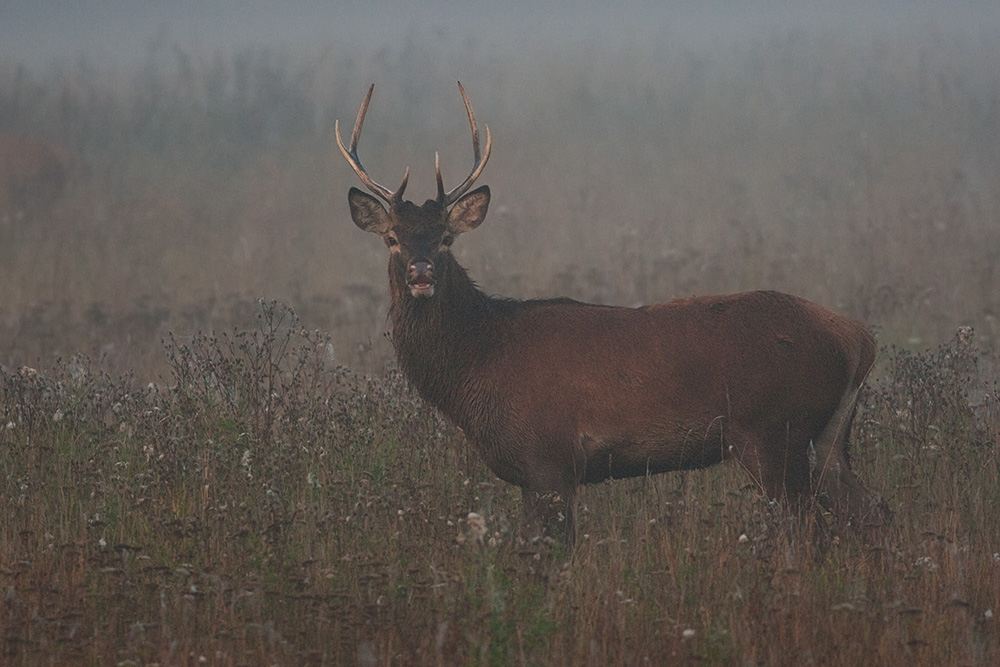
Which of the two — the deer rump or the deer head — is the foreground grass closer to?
the deer rump

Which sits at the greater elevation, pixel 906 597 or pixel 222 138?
pixel 222 138

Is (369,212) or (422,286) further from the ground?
(369,212)

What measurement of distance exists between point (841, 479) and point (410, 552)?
2256mm

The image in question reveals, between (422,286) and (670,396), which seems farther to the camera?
(422,286)

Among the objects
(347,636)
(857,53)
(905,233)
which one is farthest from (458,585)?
(857,53)

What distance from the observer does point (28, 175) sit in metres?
19.4

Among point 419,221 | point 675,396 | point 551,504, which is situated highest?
point 419,221

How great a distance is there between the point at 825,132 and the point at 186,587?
19.1 metres

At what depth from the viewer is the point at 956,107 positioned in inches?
888

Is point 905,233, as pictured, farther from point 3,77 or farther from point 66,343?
point 3,77

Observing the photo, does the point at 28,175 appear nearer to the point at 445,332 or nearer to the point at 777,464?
the point at 445,332

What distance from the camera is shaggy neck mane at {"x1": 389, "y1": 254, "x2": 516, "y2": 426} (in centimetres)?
677

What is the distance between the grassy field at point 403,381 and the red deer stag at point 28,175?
402 mm

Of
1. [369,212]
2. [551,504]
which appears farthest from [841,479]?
[369,212]
